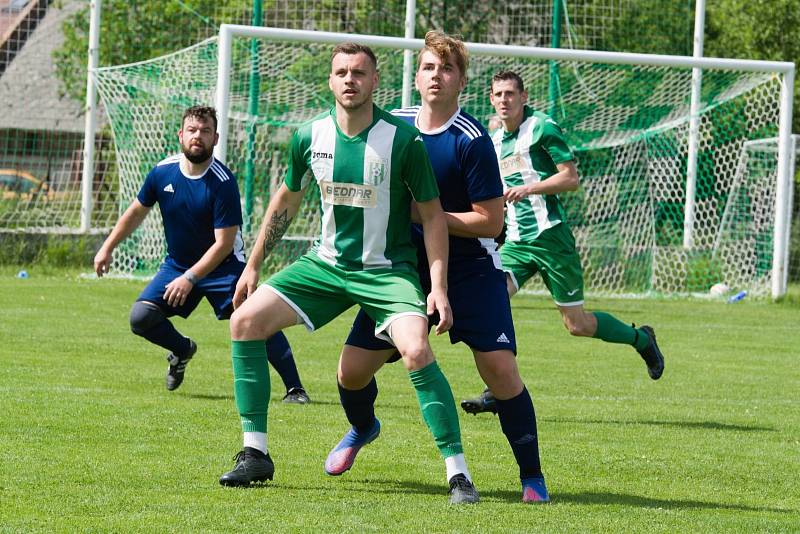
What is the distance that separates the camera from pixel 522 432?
604cm

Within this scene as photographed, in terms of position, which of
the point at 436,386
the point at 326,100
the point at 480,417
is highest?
the point at 326,100

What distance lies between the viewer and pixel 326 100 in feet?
61.9

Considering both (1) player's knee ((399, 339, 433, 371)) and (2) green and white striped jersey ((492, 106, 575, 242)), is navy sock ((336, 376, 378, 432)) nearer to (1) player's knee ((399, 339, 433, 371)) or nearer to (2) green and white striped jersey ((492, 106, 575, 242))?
(1) player's knee ((399, 339, 433, 371))

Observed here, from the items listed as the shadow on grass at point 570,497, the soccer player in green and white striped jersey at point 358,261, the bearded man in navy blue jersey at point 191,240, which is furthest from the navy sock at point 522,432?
the bearded man in navy blue jersey at point 191,240

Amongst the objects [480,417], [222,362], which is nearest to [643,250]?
[222,362]

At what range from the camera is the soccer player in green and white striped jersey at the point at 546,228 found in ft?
30.1

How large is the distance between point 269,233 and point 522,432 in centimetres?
150

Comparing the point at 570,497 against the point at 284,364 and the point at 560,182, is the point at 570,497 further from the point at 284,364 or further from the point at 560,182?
the point at 560,182

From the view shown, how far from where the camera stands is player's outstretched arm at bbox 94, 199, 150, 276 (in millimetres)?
8789

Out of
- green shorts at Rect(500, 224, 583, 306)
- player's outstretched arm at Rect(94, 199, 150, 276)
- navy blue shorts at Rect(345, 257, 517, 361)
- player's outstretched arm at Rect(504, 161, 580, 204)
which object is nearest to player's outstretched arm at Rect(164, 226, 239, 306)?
player's outstretched arm at Rect(94, 199, 150, 276)

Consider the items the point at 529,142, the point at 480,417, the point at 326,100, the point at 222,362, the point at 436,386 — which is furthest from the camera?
the point at 326,100

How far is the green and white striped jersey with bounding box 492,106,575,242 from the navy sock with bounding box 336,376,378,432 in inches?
117

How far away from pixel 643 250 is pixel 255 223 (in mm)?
5568

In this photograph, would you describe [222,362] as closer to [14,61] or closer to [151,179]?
[151,179]
